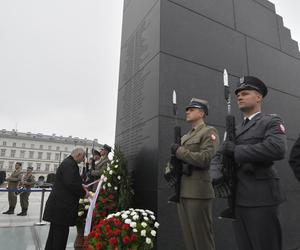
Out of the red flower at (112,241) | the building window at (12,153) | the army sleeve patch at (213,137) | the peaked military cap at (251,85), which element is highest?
the building window at (12,153)

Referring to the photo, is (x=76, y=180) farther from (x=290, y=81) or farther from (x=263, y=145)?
(x=290, y=81)

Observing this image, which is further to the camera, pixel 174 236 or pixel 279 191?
pixel 174 236

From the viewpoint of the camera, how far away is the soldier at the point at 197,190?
2730mm

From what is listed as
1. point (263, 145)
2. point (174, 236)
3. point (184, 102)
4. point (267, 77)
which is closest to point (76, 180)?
point (174, 236)

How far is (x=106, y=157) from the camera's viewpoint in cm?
543

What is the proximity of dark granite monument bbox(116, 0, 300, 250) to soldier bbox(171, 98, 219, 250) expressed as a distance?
0.77m

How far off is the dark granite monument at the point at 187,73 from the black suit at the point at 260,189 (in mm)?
1718

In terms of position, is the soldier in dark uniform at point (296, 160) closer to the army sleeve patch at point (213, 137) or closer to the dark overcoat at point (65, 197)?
the army sleeve patch at point (213, 137)

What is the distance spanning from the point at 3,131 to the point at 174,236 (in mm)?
91355

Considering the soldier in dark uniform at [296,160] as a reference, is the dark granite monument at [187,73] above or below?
above

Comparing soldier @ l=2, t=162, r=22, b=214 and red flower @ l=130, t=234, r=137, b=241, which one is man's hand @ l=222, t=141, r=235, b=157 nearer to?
red flower @ l=130, t=234, r=137, b=241

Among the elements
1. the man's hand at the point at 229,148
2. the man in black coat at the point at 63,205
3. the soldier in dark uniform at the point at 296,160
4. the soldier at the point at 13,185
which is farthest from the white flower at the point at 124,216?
the soldier at the point at 13,185

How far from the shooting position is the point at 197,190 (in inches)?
111

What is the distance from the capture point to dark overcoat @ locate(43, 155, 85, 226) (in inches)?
150
